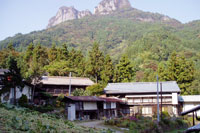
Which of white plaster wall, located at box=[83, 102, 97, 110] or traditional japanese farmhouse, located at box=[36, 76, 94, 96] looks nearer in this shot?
white plaster wall, located at box=[83, 102, 97, 110]

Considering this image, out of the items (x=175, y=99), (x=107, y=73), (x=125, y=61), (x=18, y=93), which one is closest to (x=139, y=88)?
(x=175, y=99)

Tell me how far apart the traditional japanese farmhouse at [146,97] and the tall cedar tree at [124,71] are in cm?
748

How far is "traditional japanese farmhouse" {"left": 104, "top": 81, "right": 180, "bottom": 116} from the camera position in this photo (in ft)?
133

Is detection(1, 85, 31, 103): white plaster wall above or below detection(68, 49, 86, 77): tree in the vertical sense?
below

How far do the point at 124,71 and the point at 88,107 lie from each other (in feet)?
63.6

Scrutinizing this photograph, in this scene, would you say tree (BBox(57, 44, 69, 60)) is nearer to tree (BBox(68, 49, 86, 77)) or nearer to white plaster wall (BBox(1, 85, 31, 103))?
tree (BBox(68, 49, 86, 77))

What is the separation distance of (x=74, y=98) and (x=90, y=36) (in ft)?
406

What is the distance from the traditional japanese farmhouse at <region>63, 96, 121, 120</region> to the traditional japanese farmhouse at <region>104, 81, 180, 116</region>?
437cm

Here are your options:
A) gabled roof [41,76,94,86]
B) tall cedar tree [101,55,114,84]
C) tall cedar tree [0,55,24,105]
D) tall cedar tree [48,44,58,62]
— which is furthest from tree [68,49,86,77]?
tall cedar tree [0,55,24,105]

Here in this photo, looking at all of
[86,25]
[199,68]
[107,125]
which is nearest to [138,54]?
[199,68]

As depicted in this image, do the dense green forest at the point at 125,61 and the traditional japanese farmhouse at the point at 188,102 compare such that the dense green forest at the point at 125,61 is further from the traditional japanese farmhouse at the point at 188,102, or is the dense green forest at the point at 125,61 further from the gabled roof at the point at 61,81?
the traditional japanese farmhouse at the point at 188,102

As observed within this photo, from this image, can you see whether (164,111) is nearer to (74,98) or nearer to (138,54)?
(74,98)

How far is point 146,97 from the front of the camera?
41562mm

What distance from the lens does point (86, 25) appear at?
180 m
